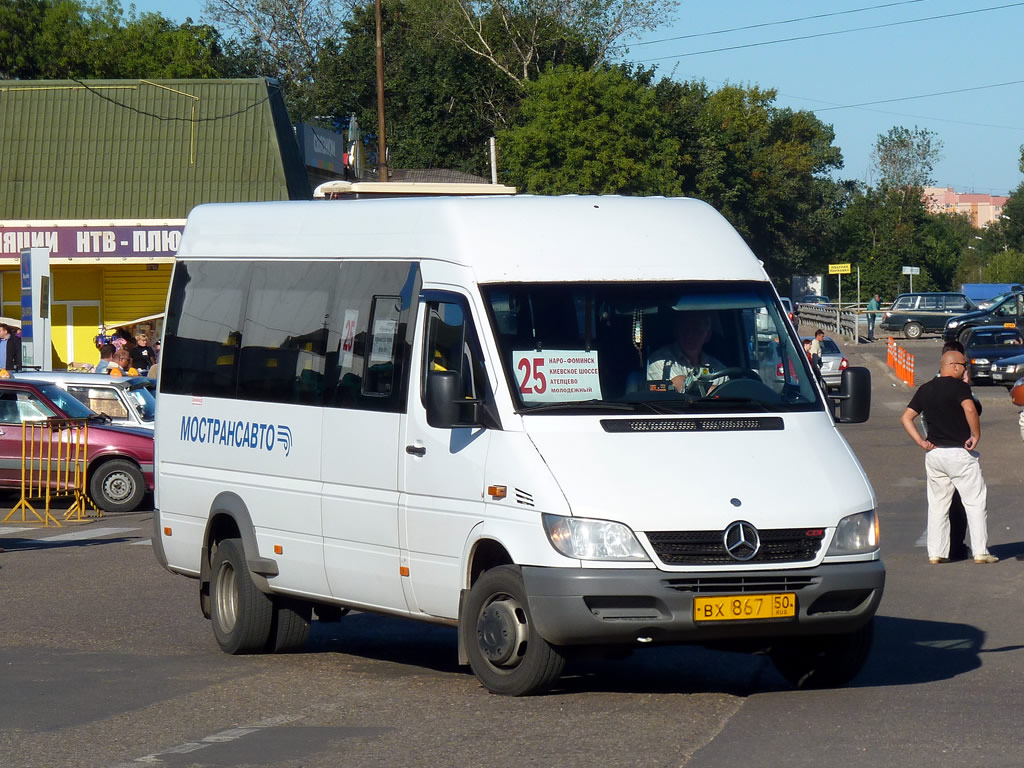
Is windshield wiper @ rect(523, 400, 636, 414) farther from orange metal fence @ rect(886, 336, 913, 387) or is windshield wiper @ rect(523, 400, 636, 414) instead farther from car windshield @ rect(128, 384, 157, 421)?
orange metal fence @ rect(886, 336, 913, 387)

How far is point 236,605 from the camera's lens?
9727 millimetres

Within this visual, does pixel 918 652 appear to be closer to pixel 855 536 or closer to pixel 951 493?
pixel 855 536

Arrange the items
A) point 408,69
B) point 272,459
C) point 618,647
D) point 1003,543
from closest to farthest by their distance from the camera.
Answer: point 618,647
point 272,459
point 1003,543
point 408,69

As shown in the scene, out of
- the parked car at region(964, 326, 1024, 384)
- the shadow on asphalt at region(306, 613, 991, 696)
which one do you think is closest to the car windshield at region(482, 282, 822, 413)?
the shadow on asphalt at region(306, 613, 991, 696)

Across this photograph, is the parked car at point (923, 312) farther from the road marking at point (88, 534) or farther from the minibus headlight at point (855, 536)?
the minibus headlight at point (855, 536)

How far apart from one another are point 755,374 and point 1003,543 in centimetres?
809

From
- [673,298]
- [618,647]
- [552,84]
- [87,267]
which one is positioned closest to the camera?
[618,647]

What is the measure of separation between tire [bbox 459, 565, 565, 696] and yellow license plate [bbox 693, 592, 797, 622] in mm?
722

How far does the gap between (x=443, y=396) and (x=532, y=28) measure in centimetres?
6741

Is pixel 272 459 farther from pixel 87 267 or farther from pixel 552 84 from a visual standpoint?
pixel 552 84

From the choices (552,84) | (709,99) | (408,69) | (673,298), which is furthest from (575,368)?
(709,99)

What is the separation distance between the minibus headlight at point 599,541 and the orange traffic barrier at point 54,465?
42.8 feet

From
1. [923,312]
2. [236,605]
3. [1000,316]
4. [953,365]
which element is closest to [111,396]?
[953,365]

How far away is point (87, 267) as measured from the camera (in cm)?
3872
